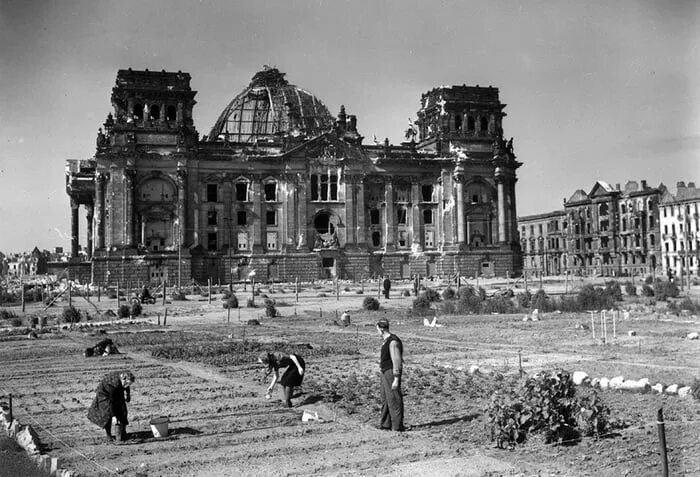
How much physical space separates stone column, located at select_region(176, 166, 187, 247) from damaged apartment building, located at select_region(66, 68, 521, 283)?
14 cm

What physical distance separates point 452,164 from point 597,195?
3354cm

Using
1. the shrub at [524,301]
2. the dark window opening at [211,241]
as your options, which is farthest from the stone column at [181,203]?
the shrub at [524,301]

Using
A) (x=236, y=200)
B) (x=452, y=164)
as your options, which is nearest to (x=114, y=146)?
(x=236, y=200)

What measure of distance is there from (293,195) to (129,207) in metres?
16.5

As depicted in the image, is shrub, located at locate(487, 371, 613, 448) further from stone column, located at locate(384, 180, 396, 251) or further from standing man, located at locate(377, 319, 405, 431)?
stone column, located at locate(384, 180, 396, 251)

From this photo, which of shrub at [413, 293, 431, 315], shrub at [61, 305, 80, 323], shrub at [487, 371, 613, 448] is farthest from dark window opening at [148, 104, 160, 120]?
shrub at [487, 371, 613, 448]

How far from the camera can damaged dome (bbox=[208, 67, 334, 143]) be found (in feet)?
287

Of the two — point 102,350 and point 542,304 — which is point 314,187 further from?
point 102,350

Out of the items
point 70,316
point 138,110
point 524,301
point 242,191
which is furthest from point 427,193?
point 70,316

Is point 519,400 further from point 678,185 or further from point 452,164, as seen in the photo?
point 678,185

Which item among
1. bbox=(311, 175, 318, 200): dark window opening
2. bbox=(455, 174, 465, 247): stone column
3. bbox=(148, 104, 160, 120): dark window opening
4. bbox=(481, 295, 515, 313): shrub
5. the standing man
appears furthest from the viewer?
bbox=(455, 174, 465, 247): stone column

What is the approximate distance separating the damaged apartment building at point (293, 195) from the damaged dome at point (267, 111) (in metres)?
1.11

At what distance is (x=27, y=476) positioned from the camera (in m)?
9.96

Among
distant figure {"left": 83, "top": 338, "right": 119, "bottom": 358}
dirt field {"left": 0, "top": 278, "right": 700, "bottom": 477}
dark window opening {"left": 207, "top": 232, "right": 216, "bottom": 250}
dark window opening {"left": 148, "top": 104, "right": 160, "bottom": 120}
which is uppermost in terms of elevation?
dark window opening {"left": 148, "top": 104, "right": 160, "bottom": 120}
